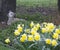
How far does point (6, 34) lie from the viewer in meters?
7.31

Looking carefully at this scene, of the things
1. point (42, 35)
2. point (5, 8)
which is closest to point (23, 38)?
point (42, 35)

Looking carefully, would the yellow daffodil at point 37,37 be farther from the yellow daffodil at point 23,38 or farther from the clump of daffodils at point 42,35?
the yellow daffodil at point 23,38

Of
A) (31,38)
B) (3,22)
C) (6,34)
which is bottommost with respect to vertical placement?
(3,22)

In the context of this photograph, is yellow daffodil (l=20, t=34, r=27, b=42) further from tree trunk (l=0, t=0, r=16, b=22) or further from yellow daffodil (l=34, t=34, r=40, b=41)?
tree trunk (l=0, t=0, r=16, b=22)

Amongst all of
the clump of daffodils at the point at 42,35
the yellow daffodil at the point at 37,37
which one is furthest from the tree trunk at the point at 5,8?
the yellow daffodil at the point at 37,37

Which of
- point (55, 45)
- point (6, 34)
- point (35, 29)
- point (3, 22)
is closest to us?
point (55, 45)

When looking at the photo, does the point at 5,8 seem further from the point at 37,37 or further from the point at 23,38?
the point at 37,37

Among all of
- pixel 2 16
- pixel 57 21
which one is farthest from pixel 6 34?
pixel 2 16

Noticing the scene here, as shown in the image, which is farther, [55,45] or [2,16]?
[2,16]

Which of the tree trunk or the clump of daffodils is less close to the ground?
the clump of daffodils

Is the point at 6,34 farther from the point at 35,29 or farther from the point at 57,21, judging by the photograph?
the point at 57,21

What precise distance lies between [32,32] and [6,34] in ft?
6.59

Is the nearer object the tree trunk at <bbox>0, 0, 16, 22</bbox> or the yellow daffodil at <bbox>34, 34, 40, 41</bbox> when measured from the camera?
the yellow daffodil at <bbox>34, 34, 40, 41</bbox>

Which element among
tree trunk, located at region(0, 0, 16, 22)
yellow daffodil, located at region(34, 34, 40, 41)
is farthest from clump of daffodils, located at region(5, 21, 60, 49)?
tree trunk, located at region(0, 0, 16, 22)
